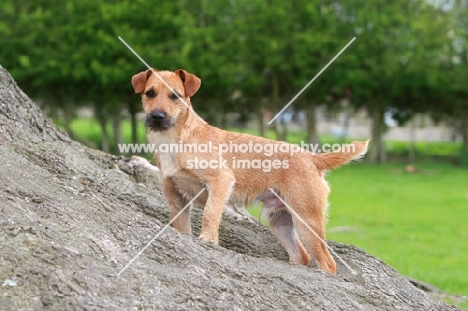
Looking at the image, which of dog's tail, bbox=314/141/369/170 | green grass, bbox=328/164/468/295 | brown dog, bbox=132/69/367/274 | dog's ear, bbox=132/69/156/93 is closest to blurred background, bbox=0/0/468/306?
green grass, bbox=328/164/468/295

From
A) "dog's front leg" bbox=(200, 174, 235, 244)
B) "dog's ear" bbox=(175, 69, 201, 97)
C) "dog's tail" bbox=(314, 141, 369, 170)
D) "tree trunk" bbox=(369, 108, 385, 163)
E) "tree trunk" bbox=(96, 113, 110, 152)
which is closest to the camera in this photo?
"dog's front leg" bbox=(200, 174, 235, 244)

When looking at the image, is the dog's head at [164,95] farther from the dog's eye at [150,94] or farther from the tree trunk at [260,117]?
the tree trunk at [260,117]

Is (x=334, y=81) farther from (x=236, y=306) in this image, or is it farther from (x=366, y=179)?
(x=236, y=306)

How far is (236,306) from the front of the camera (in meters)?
5.61

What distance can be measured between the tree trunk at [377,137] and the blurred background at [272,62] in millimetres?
61

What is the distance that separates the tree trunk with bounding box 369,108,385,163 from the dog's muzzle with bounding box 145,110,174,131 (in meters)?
33.6

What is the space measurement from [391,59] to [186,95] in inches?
1272

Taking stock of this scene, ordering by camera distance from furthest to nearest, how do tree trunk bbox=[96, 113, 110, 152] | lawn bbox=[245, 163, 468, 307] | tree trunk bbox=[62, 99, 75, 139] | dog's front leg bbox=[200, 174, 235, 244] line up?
tree trunk bbox=[96, 113, 110, 152], tree trunk bbox=[62, 99, 75, 139], lawn bbox=[245, 163, 468, 307], dog's front leg bbox=[200, 174, 235, 244]

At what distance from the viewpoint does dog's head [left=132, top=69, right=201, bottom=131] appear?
7.05m

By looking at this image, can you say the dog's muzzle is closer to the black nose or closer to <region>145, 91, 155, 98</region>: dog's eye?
the black nose

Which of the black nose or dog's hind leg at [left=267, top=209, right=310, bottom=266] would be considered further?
dog's hind leg at [left=267, top=209, right=310, bottom=266]

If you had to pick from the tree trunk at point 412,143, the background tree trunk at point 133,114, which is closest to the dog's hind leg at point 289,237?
the background tree trunk at point 133,114

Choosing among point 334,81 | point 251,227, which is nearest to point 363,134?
point 334,81

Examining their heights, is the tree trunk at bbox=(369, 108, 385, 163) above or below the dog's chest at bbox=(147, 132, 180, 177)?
below
